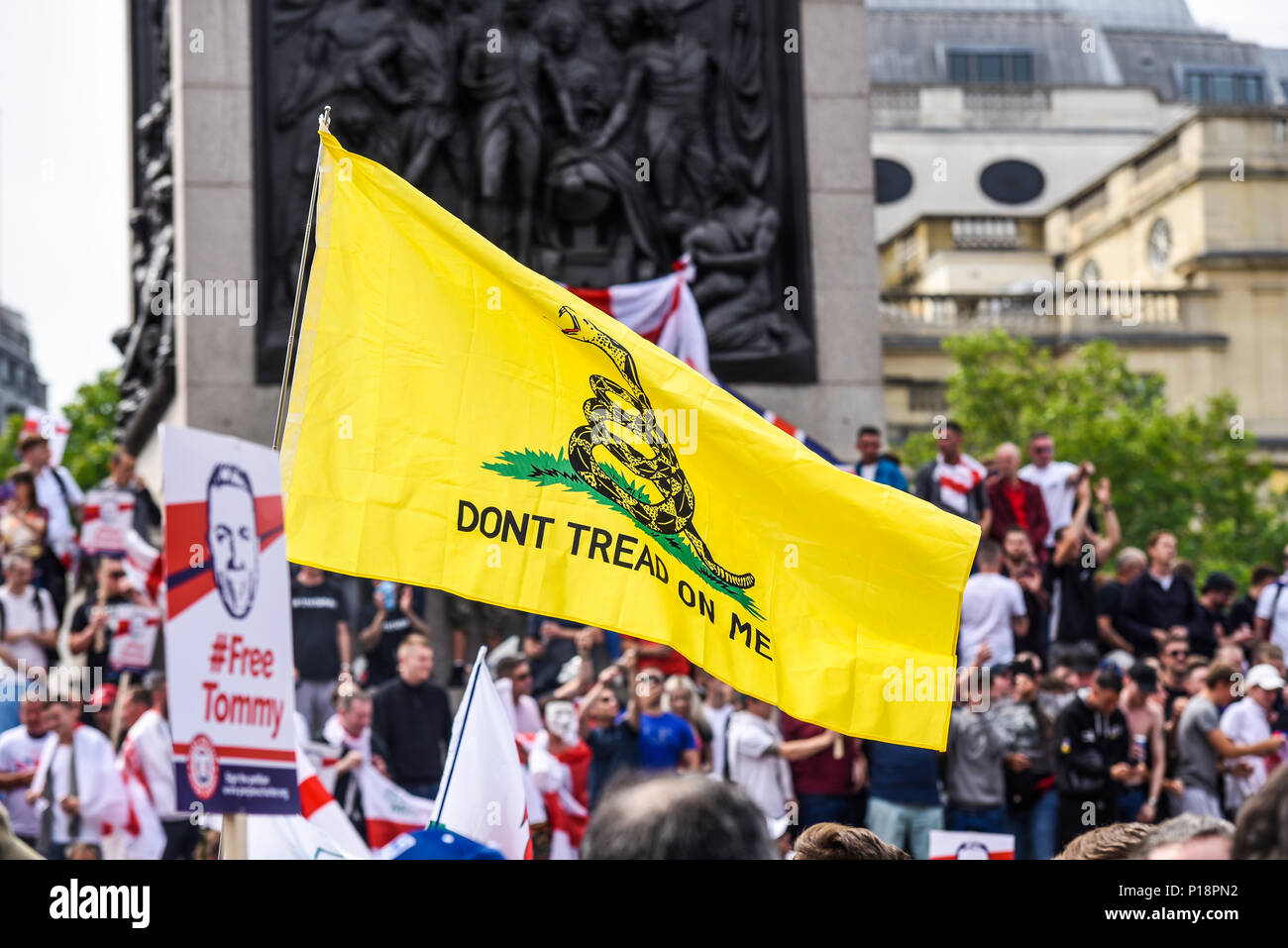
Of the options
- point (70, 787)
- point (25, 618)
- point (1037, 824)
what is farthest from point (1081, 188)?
point (70, 787)

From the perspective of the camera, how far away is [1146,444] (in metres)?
57.9

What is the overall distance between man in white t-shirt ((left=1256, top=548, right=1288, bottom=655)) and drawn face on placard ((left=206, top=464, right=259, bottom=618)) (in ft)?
31.5

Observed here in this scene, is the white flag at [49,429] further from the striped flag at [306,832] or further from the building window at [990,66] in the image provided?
the building window at [990,66]

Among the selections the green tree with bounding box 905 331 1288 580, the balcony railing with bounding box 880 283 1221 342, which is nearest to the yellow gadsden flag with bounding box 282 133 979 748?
the green tree with bounding box 905 331 1288 580

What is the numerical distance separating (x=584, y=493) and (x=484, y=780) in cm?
108

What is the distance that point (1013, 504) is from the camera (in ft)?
52.2

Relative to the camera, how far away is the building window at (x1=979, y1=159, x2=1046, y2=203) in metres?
98.5

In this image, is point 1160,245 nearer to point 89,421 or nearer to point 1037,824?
point 89,421

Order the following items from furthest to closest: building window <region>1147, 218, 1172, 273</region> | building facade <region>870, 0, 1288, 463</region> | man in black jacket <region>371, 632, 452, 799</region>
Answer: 1. building window <region>1147, 218, 1172, 273</region>
2. building facade <region>870, 0, 1288, 463</region>
3. man in black jacket <region>371, 632, 452, 799</region>

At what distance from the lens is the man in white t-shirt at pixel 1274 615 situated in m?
16.0

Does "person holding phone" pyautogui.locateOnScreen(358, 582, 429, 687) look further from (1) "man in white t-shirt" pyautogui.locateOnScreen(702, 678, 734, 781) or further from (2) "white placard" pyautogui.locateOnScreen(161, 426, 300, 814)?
(2) "white placard" pyautogui.locateOnScreen(161, 426, 300, 814)

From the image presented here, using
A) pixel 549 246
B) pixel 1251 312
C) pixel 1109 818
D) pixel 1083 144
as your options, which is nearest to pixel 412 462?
pixel 1109 818
